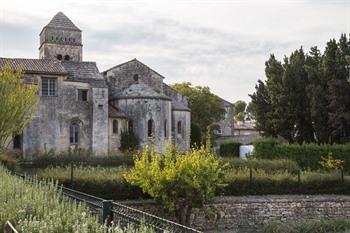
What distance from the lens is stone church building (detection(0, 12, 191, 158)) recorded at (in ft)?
137

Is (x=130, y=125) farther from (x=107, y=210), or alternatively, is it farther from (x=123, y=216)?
(x=123, y=216)

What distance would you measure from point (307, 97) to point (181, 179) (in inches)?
1194

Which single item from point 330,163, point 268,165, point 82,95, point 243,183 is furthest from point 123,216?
point 82,95

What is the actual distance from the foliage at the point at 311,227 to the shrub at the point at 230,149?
3146 cm

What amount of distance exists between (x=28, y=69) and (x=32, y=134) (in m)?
5.14

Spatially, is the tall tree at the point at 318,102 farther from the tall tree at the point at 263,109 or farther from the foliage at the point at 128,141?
the foliage at the point at 128,141

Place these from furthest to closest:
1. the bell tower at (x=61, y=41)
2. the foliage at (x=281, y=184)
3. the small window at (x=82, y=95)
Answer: the bell tower at (x=61, y=41), the small window at (x=82, y=95), the foliage at (x=281, y=184)

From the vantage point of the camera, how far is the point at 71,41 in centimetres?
6306

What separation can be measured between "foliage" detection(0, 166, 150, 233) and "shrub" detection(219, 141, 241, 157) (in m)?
41.9

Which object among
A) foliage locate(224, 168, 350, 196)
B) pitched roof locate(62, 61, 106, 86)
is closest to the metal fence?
foliage locate(224, 168, 350, 196)

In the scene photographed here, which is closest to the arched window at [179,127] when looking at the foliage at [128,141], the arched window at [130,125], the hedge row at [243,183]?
the arched window at [130,125]

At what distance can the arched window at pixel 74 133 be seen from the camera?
142ft

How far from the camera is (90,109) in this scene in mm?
44281

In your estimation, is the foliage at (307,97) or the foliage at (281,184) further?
the foliage at (307,97)
